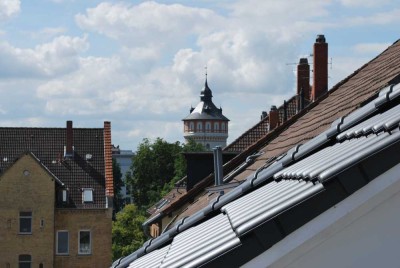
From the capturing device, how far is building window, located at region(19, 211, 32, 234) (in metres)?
51.1

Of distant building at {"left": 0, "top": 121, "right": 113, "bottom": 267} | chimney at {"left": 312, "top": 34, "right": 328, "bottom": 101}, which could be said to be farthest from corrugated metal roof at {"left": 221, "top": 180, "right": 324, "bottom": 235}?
distant building at {"left": 0, "top": 121, "right": 113, "bottom": 267}

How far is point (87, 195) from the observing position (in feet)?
173

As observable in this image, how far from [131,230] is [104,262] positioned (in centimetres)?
2376

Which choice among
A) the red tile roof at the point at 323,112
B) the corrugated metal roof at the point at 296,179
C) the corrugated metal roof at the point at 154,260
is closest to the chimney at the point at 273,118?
the red tile roof at the point at 323,112

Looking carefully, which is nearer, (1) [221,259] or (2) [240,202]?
(1) [221,259]

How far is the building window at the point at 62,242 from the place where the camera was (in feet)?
169

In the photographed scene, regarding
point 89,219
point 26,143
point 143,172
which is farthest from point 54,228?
point 143,172

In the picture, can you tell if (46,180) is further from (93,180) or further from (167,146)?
(167,146)

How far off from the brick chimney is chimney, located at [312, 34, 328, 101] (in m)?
26.5

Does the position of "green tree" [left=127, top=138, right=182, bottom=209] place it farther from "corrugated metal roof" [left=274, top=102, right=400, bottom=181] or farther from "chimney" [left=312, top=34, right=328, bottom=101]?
"corrugated metal roof" [left=274, top=102, right=400, bottom=181]

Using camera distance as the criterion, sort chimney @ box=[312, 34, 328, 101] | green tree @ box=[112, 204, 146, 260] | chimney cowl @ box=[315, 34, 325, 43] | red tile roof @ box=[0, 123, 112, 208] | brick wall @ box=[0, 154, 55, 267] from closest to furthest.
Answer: chimney @ box=[312, 34, 328, 101] → chimney cowl @ box=[315, 34, 325, 43] → brick wall @ box=[0, 154, 55, 267] → red tile roof @ box=[0, 123, 112, 208] → green tree @ box=[112, 204, 146, 260]

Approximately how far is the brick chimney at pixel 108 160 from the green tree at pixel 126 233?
14.1 metres

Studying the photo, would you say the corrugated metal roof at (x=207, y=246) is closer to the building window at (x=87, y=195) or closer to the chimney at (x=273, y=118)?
the chimney at (x=273, y=118)

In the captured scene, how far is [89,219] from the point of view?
51.6m
